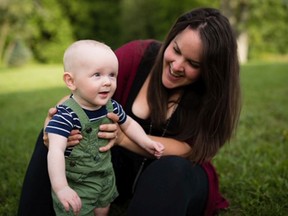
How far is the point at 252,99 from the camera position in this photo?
22.4 ft

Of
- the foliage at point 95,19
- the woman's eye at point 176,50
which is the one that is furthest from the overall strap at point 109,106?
the foliage at point 95,19

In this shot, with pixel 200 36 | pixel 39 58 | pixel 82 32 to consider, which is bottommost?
pixel 39 58

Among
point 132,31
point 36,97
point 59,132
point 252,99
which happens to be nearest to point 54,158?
point 59,132

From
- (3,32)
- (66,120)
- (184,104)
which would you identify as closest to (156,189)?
(66,120)

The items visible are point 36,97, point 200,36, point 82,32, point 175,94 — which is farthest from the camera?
point 82,32

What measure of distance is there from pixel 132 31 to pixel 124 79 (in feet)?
83.6

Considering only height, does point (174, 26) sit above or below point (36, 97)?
above

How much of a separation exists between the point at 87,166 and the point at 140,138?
419mm

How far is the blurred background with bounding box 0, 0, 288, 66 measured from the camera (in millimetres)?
22094

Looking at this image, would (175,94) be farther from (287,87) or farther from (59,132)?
(287,87)

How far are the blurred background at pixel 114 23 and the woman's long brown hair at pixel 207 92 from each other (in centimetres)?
1866

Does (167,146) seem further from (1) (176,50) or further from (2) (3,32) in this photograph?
(2) (3,32)

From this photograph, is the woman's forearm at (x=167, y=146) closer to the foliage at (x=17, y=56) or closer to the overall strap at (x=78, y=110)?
the overall strap at (x=78, y=110)

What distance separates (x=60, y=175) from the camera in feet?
6.20
